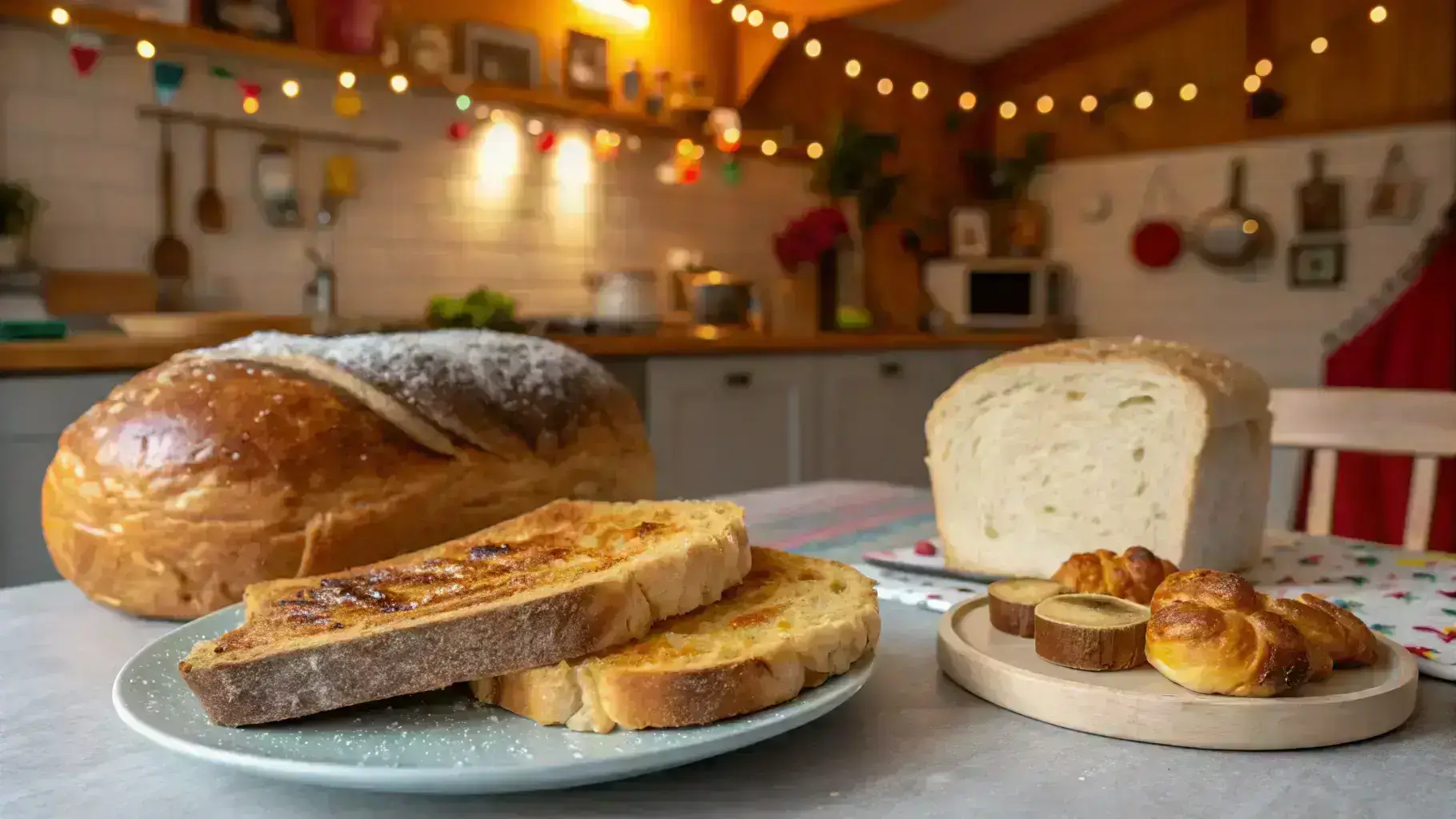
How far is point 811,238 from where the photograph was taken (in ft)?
14.1

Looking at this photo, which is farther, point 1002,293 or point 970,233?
point 970,233

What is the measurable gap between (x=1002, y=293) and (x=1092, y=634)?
4.44 metres

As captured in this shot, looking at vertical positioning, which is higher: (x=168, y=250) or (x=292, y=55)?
(x=292, y=55)

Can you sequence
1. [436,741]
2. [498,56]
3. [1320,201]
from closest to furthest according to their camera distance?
[436,741]
[498,56]
[1320,201]

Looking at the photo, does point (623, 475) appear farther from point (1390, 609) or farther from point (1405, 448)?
point (1405, 448)

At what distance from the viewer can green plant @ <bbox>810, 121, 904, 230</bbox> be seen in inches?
186

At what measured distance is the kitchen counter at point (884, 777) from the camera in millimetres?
524

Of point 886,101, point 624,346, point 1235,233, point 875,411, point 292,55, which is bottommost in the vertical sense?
point 875,411

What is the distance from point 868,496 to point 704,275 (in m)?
2.65

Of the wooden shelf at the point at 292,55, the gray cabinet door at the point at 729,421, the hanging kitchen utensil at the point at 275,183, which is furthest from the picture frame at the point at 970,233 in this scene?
the hanging kitchen utensil at the point at 275,183

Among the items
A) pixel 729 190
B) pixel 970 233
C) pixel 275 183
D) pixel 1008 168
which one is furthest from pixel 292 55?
pixel 1008 168

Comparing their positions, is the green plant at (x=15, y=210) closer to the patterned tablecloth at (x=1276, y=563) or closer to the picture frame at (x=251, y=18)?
the picture frame at (x=251, y=18)

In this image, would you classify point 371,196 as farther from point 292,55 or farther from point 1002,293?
point 1002,293

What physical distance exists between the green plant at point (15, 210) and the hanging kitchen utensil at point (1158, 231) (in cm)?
436
